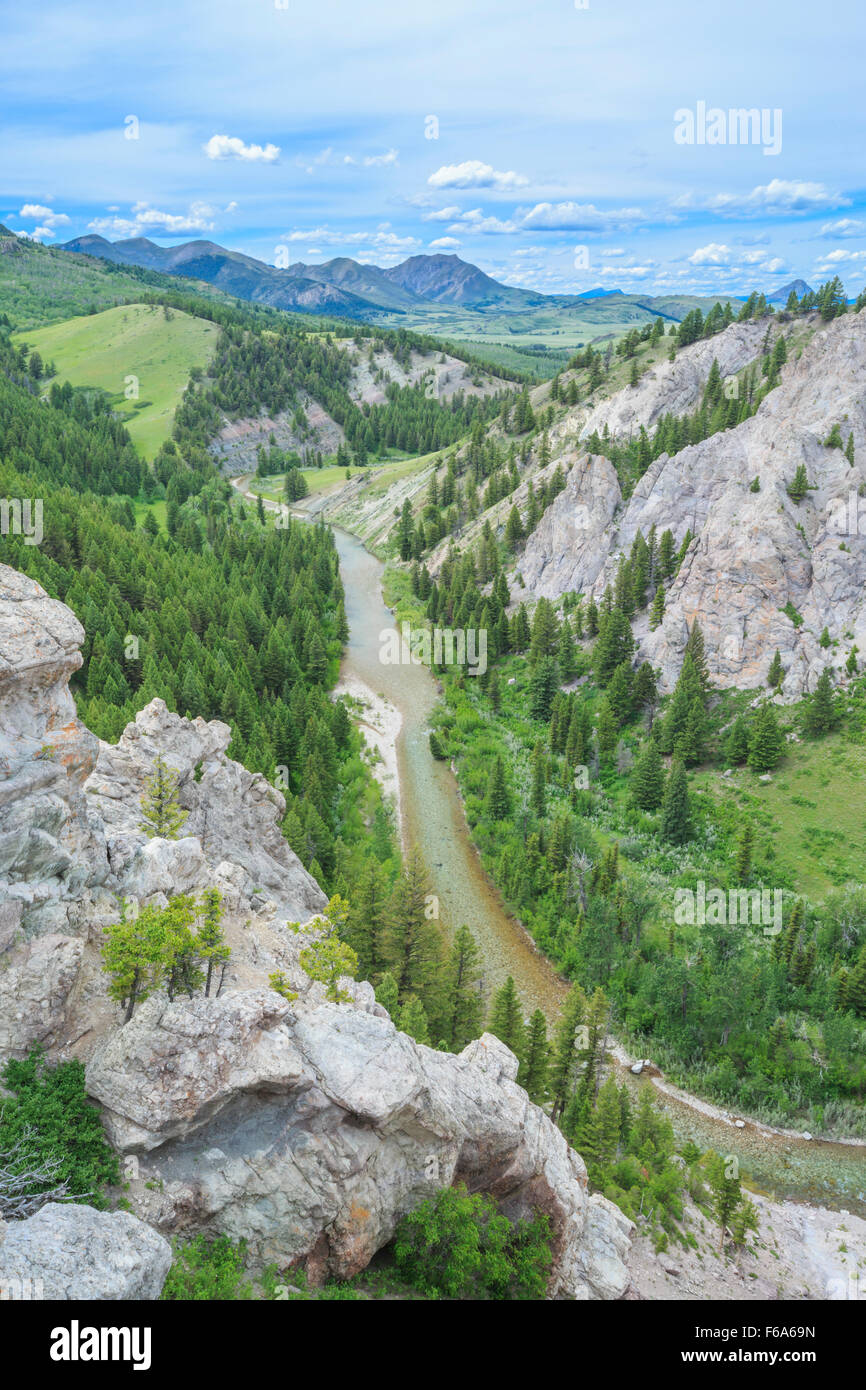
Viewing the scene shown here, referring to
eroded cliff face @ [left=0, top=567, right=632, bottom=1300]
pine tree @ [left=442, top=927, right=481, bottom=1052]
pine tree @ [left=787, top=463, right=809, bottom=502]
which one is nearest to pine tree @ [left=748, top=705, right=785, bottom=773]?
pine tree @ [left=787, top=463, right=809, bottom=502]

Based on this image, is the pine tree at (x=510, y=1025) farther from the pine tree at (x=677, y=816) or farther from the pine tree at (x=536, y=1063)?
the pine tree at (x=677, y=816)

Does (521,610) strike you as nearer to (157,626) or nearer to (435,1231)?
(157,626)

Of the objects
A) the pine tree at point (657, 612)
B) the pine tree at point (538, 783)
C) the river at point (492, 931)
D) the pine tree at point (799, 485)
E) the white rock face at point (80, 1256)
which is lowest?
the river at point (492, 931)

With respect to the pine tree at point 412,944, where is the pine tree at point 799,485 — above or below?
above

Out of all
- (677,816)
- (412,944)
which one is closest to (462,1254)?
(412,944)

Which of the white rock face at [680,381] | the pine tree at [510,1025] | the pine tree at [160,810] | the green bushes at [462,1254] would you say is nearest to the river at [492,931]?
the pine tree at [510,1025]

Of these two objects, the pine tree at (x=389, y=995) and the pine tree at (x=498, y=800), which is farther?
the pine tree at (x=498, y=800)

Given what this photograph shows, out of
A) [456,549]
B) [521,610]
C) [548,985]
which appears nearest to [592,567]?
[521,610]
